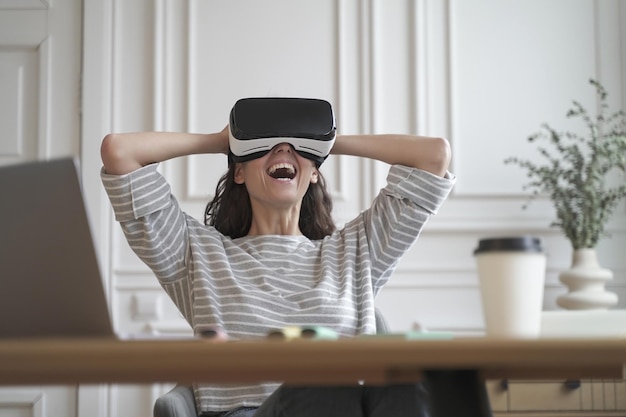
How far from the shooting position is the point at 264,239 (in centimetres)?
188

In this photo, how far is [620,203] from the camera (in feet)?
9.89

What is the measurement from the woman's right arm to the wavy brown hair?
0.36 feet

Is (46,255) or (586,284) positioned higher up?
(46,255)

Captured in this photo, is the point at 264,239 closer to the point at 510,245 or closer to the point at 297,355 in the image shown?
the point at 510,245

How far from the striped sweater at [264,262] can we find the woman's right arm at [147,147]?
30 mm

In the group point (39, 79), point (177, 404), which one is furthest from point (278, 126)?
point (39, 79)

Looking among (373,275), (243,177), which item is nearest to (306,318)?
(373,275)

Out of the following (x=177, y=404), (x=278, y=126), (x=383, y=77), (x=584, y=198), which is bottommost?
(x=177, y=404)

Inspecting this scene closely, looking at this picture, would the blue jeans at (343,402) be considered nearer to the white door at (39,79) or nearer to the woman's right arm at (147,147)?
the woman's right arm at (147,147)

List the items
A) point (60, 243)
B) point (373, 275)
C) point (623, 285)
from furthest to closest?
point (623, 285), point (373, 275), point (60, 243)

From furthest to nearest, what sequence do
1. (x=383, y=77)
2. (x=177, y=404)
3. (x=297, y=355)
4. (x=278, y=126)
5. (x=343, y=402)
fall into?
(x=383, y=77) < (x=278, y=126) < (x=177, y=404) < (x=343, y=402) < (x=297, y=355)

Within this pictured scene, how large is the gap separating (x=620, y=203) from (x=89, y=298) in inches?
96.6

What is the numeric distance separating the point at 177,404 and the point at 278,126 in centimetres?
59

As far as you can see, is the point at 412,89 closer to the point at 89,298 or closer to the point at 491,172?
the point at 491,172
